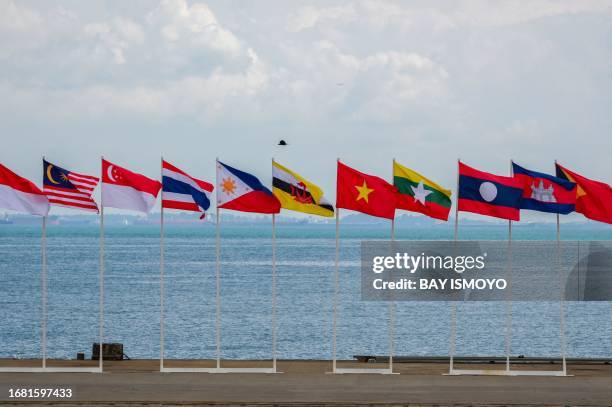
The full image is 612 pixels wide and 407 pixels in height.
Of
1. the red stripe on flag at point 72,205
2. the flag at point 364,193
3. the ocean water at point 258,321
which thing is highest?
the flag at point 364,193

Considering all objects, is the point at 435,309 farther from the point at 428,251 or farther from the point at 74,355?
the point at 428,251

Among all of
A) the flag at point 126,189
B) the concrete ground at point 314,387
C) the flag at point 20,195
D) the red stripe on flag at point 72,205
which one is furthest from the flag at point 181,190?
the concrete ground at point 314,387

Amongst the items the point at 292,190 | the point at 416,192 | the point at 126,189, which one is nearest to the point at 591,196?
the point at 416,192

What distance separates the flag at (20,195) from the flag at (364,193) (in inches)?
288

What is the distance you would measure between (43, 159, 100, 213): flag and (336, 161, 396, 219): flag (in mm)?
6091

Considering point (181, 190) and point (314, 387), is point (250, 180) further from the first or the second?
point (314, 387)

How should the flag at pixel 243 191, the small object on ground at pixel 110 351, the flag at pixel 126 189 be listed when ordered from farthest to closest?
the small object on ground at pixel 110 351 < the flag at pixel 243 191 < the flag at pixel 126 189

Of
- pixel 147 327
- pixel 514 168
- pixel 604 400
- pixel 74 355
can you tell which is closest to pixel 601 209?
pixel 514 168

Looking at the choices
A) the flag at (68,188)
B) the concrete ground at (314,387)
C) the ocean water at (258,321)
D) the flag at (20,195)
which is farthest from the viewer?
the ocean water at (258,321)

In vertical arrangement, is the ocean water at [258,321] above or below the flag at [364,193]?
below

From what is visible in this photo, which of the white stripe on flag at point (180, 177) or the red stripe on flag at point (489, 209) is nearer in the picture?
the red stripe on flag at point (489, 209)

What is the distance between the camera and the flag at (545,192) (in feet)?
92.4

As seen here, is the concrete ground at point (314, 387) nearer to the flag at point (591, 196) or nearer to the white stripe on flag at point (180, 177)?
the flag at point (591, 196)

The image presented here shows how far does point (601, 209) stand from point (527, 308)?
2317 inches
